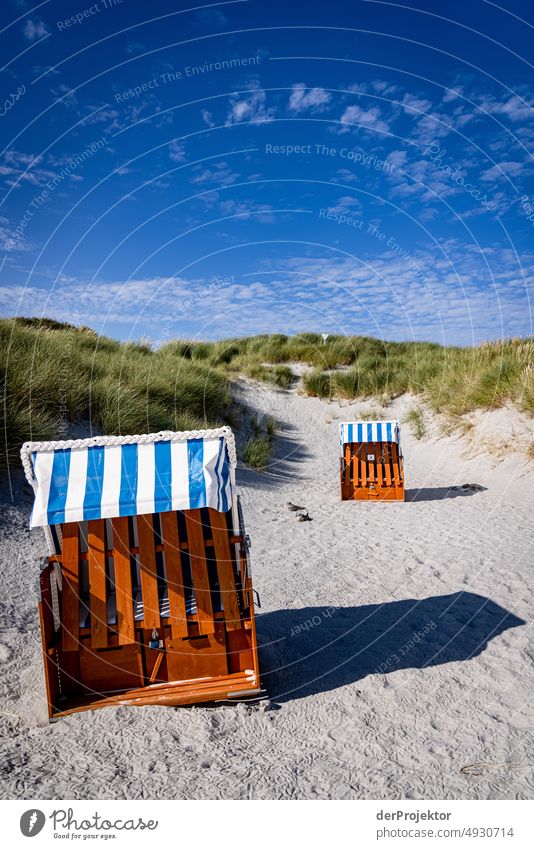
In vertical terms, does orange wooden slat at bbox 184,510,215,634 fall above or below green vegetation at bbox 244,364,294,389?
below

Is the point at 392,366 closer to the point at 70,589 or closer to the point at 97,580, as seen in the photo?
the point at 97,580

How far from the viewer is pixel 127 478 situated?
4020 mm

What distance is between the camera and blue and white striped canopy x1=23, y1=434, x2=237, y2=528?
385 cm

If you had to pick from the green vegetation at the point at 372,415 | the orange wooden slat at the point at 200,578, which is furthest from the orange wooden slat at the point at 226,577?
the green vegetation at the point at 372,415

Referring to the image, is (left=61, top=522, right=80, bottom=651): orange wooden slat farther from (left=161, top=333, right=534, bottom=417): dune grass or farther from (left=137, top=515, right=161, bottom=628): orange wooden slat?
(left=161, top=333, right=534, bottom=417): dune grass

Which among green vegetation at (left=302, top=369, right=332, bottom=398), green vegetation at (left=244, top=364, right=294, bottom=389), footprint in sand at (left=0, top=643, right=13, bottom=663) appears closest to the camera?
footprint in sand at (left=0, top=643, right=13, bottom=663)

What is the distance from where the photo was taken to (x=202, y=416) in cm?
1547

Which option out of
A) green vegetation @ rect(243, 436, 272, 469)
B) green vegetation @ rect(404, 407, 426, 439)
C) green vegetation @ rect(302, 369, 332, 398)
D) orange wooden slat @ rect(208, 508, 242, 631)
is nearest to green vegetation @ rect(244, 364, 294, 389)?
green vegetation @ rect(302, 369, 332, 398)

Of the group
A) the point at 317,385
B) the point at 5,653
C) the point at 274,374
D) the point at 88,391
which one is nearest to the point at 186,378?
the point at 88,391

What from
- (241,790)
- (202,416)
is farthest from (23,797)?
(202,416)

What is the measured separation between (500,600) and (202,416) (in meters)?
10.7

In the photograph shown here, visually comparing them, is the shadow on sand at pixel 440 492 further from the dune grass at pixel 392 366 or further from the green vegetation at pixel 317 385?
the green vegetation at pixel 317 385

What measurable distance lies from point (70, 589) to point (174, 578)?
2.59ft

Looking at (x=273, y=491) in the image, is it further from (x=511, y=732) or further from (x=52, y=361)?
(x=511, y=732)
